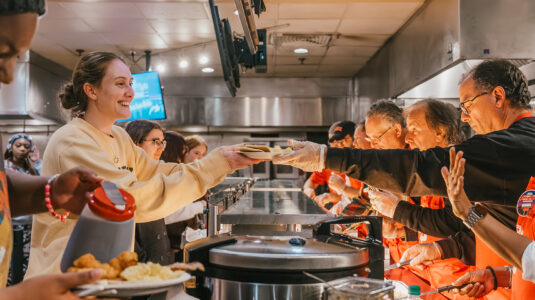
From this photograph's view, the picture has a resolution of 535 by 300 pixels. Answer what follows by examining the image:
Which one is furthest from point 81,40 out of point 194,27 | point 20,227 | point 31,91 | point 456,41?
point 456,41

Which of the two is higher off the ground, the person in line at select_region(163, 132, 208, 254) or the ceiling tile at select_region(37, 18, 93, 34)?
the ceiling tile at select_region(37, 18, 93, 34)

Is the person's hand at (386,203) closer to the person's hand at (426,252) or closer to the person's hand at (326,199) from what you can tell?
the person's hand at (426,252)

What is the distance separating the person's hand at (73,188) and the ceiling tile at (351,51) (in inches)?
244

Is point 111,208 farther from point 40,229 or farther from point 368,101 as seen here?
point 368,101

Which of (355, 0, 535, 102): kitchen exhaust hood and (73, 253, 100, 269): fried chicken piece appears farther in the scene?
(355, 0, 535, 102): kitchen exhaust hood

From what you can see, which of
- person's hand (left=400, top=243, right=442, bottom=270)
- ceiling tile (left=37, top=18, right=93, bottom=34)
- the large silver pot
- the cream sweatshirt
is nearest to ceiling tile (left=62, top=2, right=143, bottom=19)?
ceiling tile (left=37, top=18, right=93, bottom=34)

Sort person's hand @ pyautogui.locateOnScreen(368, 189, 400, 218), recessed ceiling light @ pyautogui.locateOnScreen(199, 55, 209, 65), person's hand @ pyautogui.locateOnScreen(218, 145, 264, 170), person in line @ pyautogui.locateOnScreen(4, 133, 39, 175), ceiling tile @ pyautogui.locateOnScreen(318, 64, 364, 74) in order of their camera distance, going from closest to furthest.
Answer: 1. person's hand @ pyautogui.locateOnScreen(218, 145, 264, 170)
2. person's hand @ pyautogui.locateOnScreen(368, 189, 400, 218)
3. person in line @ pyautogui.locateOnScreen(4, 133, 39, 175)
4. recessed ceiling light @ pyautogui.locateOnScreen(199, 55, 209, 65)
5. ceiling tile @ pyautogui.locateOnScreen(318, 64, 364, 74)

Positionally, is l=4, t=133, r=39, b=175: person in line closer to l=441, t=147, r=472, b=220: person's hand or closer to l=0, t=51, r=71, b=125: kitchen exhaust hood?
l=0, t=51, r=71, b=125: kitchen exhaust hood

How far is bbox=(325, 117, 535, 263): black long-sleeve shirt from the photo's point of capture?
1750 mm

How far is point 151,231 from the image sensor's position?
2840mm

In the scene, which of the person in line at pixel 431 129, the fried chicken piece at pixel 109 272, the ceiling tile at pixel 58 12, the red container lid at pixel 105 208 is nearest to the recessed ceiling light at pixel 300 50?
the ceiling tile at pixel 58 12

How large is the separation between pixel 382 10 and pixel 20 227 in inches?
187

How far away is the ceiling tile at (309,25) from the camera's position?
18.5ft

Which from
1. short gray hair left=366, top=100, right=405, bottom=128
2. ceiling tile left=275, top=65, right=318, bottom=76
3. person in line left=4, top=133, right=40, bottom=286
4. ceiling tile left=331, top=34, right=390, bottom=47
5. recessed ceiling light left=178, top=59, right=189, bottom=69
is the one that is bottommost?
A: person in line left=4, top=133, right=40, bottom=286
